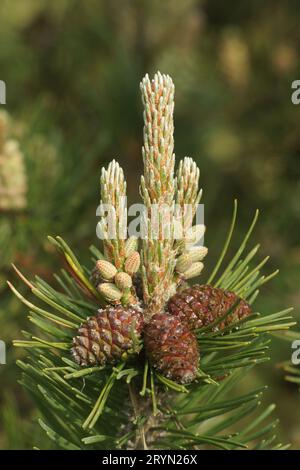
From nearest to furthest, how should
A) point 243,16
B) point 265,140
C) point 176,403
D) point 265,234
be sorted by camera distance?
point 176,403
point 265,234
point 265,140
point 243,16

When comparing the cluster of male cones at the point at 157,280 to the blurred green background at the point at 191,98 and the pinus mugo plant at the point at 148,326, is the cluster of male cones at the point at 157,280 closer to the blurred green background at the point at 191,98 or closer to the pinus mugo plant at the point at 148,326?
the pinus mugo plant at the point at 148,326

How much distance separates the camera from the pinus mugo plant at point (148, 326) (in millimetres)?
738

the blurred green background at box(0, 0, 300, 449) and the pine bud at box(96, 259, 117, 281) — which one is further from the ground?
the blurred green background at box(0, 0, 300, 449)

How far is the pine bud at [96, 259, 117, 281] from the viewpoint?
762mm

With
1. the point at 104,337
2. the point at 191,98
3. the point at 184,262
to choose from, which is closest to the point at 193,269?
the point at 184,262

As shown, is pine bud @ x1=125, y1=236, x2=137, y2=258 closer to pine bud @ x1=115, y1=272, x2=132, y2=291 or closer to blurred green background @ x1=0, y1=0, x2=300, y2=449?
pine bud @ x1=115, y1=272, x2=132, y2=291

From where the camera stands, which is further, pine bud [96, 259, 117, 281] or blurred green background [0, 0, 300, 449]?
blurred green background [0, 0, 300, 449]

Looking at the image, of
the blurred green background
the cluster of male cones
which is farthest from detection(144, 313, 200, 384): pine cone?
the blurred green background

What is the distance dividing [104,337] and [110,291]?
6cm

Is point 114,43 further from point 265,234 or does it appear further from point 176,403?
point 176,403

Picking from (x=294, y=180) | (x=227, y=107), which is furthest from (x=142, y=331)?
(x=227, y=107)

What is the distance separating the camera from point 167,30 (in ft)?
5.62

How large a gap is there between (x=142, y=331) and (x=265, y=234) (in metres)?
0.82

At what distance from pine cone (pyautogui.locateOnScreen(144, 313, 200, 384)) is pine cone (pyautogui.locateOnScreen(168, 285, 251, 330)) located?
0.02 metres
